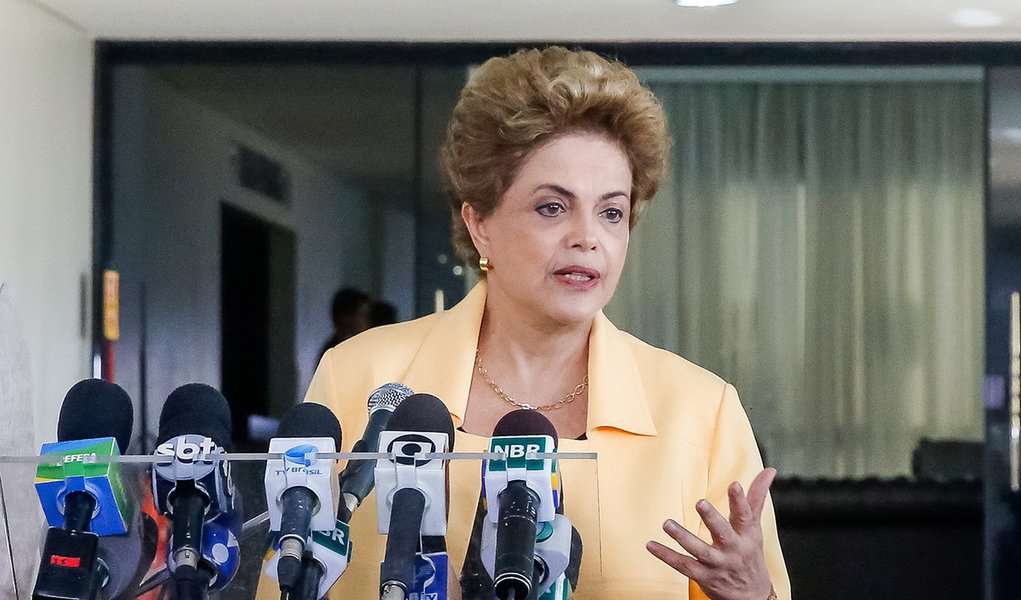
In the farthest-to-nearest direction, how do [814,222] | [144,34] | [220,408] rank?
[814,222]
[144,34]
[220,408]

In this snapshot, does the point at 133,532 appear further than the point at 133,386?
No

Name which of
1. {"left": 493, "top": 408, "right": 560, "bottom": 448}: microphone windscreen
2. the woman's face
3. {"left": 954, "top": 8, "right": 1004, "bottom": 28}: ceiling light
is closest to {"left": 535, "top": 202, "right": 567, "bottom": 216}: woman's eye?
the woman's face

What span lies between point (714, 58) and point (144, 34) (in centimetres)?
194

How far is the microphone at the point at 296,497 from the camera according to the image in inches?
38.2

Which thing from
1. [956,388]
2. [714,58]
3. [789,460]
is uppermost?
[714,58]

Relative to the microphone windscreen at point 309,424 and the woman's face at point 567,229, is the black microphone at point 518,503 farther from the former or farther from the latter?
the woman's face at point 567,229

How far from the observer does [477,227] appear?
1.86m

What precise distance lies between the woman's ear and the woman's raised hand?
2.23 ft

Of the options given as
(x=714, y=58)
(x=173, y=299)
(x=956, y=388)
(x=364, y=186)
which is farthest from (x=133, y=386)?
(x=956, y=388)

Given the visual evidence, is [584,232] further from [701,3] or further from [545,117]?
[701,3]

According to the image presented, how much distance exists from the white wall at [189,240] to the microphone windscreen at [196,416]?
10.3ft

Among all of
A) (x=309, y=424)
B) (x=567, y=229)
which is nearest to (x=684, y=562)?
(x=309, y=424)

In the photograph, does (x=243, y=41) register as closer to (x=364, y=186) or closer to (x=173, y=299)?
(x=364, y=186)

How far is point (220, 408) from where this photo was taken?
1.12 m
